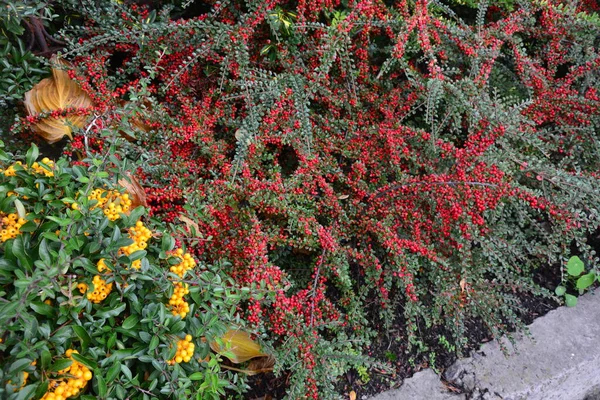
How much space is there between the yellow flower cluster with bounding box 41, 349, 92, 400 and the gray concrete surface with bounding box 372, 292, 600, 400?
115 cm

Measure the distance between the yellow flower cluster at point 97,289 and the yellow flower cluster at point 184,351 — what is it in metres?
0.24

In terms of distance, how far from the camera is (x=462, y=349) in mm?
2018

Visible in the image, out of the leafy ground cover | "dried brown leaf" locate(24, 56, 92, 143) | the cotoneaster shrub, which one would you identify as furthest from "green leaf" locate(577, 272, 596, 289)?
"dried brown leaf" locate(24, 56, 92, 143)

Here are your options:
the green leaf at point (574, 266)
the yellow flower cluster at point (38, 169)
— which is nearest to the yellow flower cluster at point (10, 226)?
the yellow flower cluster at point (38, 169)

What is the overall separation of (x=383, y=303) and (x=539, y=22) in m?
1.83

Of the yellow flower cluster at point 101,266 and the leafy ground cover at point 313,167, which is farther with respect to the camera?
the leafy ground cover at point 313,167

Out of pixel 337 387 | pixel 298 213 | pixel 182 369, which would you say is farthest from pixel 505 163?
pixel 182 369

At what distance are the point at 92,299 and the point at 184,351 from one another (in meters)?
0.28

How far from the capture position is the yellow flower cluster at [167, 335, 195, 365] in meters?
1.22

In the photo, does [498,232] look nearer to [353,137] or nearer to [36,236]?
[353,137]

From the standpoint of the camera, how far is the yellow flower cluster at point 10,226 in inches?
47.1

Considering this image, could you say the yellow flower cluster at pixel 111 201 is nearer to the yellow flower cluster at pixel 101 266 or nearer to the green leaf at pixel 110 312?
the yellow flower cluster at pixel 101 266

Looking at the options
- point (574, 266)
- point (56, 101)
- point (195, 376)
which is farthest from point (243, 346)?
point (574, 266)

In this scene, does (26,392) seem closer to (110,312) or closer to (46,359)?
(46,359)
